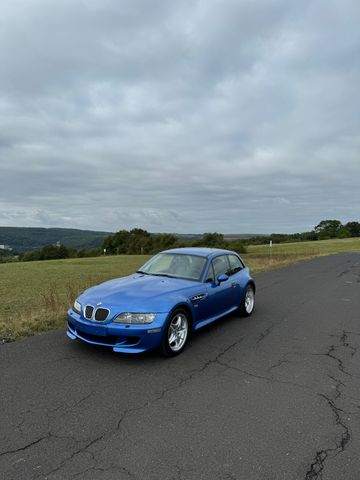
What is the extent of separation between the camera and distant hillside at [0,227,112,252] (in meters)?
135

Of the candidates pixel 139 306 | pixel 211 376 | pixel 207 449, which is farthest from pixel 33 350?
pixel 207 449

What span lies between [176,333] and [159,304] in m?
0.61

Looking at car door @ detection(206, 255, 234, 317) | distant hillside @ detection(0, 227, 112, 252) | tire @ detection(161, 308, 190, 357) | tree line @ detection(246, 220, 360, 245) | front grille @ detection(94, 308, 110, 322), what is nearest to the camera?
front grille @ detection(94, 308, 110, 322)

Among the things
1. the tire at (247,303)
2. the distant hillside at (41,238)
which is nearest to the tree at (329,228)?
the distant hillside at (41,238)

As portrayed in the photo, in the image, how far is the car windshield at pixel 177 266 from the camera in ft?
22.3

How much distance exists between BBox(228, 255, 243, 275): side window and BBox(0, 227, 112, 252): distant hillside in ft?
406

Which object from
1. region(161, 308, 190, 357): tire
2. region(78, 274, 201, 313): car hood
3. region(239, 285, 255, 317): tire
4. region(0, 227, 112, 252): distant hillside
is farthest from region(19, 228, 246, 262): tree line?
region(161, 308, 190, 357): tire

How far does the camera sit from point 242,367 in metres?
5.23

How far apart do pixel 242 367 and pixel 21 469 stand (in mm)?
3044

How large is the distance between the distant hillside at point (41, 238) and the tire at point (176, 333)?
12607 cm

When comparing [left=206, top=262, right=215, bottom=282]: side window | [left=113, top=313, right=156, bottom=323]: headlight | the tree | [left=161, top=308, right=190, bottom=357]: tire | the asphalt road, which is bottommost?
the asphalt road

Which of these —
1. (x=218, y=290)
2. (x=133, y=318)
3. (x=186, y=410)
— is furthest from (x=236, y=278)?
(x=186, y=410)

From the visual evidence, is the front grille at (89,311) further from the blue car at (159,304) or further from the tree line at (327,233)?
the tree line at (327,233)

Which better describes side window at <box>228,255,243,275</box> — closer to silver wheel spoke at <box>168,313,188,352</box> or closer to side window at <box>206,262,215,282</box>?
side window at <box>206,262,215,282</box>
